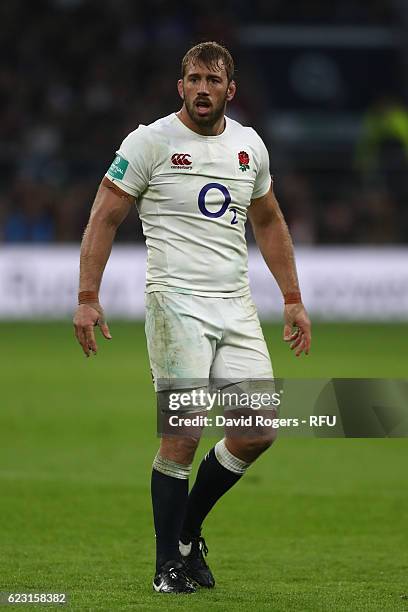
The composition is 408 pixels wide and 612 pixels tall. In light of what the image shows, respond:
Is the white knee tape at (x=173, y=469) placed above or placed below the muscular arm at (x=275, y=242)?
below

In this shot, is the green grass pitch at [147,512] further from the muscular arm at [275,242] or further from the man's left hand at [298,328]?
the muscular arm at [275,242]

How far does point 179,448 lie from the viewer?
6.08m

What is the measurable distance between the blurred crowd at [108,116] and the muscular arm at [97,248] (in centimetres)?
1742

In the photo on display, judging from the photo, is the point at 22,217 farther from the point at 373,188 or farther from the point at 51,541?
the point at 51,541

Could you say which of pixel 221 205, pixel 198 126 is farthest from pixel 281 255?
pixel 198 126

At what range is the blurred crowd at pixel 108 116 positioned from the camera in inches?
941

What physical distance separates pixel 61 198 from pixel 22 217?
761mm

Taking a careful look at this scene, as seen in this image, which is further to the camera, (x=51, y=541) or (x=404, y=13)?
(x=404, y=13)

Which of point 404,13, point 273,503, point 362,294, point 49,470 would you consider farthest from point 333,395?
point 404,13

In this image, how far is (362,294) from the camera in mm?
22969

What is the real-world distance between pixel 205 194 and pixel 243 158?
281 mm

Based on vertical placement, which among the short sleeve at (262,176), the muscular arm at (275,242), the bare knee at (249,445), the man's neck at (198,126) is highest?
the man's neck at (198,126)

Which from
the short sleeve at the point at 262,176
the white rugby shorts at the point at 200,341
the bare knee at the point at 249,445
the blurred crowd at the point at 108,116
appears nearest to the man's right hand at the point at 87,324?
the white rugby shorts at the point at 200,341

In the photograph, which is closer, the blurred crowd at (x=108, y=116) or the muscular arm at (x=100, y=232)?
the muscular arm at (x=100, y=232)
